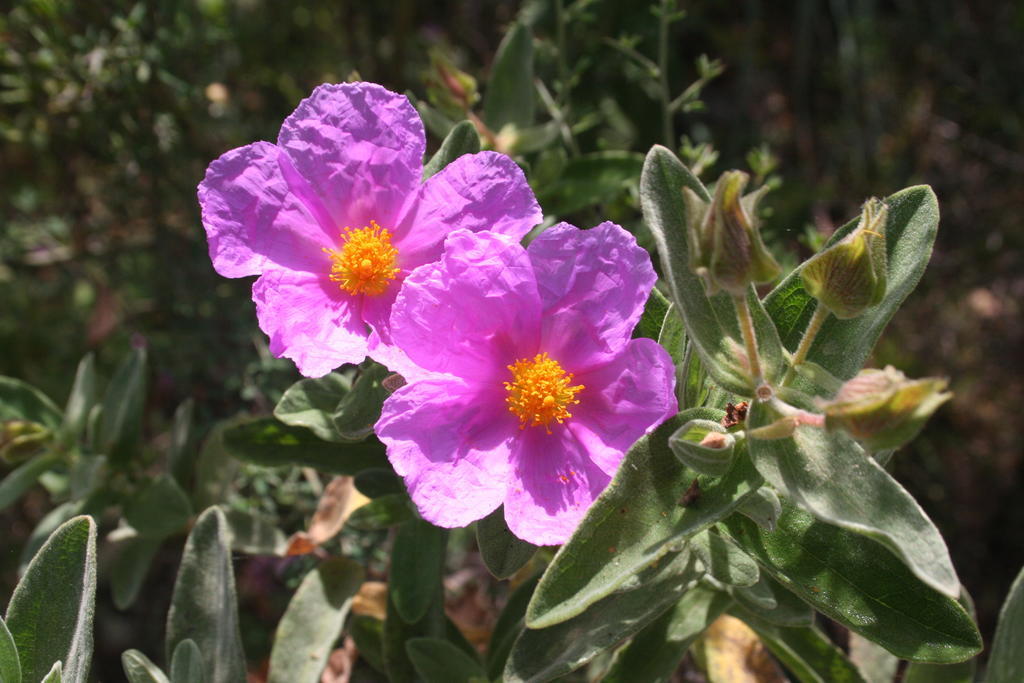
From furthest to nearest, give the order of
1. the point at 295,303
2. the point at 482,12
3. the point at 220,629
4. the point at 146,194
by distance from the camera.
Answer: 1. the point at 482,12
2. the point at 146,194
3. the point at 220,629
4. the point at 295,303

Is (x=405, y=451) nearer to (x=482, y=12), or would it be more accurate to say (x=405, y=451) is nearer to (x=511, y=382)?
(x=511, y=382)

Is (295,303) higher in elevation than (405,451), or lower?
higher

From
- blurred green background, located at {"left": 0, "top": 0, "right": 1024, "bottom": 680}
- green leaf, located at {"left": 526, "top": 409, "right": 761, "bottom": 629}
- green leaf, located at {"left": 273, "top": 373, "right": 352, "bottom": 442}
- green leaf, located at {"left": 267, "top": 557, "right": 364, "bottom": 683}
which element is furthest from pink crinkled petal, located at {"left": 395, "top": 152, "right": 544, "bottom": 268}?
blurred green background, located at {"left": 0, "top": 0, "right": 1024, "bottom": 680}

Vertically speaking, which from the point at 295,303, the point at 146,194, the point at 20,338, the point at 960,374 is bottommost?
the point at 960,374

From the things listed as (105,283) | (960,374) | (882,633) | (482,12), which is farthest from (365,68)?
(882,633)

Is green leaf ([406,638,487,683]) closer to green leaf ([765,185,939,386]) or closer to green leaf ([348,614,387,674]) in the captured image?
green leaf ([348,614,387,674])

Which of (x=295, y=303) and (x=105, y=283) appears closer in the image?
(x=295, y=303)

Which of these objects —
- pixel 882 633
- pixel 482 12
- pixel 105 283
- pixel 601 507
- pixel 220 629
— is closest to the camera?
pixel 601 507
